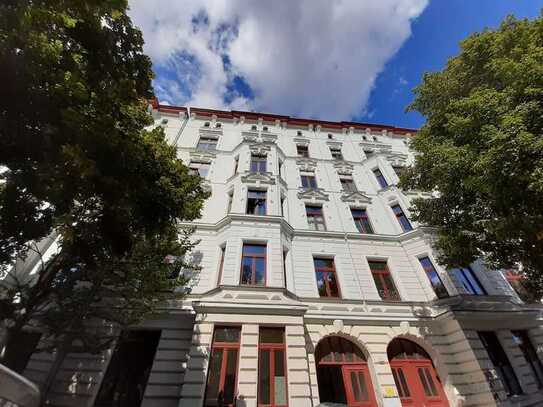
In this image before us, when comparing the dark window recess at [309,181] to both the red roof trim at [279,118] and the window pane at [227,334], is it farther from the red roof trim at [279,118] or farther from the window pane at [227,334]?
the window pane at [227,334]

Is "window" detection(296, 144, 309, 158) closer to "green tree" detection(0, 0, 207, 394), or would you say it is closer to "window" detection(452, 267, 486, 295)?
"window" detection(452, 267, 486, 295)

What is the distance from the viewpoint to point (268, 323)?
32.0 ft

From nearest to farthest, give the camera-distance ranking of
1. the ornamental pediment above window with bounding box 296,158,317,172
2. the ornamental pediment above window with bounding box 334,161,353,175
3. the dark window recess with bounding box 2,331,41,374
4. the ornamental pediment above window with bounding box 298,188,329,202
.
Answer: the dark window recess with bounding box 2,331,41,374 < the ornamental pediment above window with bounding box 298,188,329,202 < the ornamental pediment above window with bounding box 296,158,317,172 < the ornamental pediment above window with bounding box 334,161,353,175

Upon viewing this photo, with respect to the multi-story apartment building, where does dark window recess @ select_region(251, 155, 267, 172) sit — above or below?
above

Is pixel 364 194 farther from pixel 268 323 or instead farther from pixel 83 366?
pixel 83 366

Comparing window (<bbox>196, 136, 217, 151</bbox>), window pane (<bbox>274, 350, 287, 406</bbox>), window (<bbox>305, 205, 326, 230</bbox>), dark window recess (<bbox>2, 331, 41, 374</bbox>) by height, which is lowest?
window pane (<bbox>274, 350, 287, 406</bbox>)

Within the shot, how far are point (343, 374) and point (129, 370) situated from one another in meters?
8.76

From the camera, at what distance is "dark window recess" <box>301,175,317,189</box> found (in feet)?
60.4

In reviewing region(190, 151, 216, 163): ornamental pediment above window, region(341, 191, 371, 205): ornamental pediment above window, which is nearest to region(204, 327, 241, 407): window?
region(341, 191, 371, 205): ornamental pediment above window

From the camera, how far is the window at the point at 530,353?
38.2ft

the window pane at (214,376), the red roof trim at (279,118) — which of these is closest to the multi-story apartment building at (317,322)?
the window pane at (214,376)

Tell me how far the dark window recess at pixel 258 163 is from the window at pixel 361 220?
6.90m

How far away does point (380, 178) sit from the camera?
63.4 feet

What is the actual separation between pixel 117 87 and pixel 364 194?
613 inches
